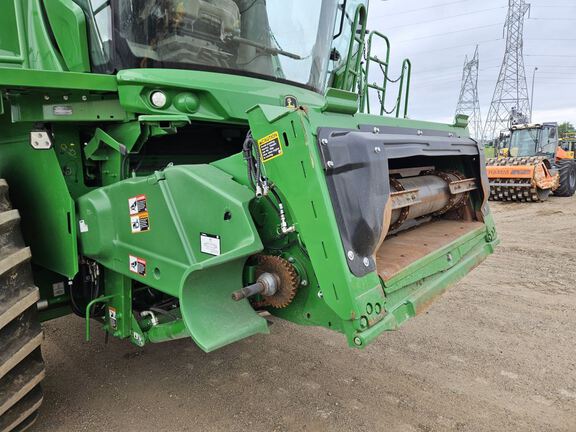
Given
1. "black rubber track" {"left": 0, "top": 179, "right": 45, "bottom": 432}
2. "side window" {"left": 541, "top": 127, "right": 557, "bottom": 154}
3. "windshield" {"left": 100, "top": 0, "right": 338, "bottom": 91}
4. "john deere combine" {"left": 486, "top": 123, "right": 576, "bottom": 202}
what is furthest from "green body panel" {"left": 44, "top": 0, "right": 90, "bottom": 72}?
"side window" {"left": 541, "top": 127, "right": 557, "bottom": 154}

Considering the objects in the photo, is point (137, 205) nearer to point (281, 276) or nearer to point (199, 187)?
point (199, 187)

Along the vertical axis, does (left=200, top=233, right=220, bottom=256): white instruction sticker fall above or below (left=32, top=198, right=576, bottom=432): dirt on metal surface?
above

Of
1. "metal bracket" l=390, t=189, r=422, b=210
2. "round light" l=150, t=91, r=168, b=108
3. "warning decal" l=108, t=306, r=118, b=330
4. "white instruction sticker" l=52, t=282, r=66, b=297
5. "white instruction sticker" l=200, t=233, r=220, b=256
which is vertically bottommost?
"warning decal" l=108, t=306, r=118, b=330

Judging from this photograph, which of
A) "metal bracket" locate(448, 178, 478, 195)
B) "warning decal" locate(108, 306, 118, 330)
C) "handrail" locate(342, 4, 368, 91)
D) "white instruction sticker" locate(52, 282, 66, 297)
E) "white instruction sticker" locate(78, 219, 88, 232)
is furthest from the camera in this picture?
"handrail" locate(342, 4, 368, 91)

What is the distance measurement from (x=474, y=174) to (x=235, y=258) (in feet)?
6.53

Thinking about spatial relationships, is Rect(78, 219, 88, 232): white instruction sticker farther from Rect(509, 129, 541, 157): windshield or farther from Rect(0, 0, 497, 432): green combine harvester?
Rect(509, 129, 541, 157): windshield

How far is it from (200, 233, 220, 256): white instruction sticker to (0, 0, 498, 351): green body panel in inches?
0.4

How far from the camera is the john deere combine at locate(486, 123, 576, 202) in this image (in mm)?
10742

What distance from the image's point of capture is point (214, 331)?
170 cm

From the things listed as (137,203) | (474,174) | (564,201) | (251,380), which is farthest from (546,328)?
(564,201)

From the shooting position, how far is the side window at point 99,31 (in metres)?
2.17

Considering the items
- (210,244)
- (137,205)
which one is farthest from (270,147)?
(137,205)

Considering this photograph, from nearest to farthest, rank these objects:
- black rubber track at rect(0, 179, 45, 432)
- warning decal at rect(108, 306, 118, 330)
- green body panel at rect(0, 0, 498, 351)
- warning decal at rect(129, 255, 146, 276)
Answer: green body panel at rect(0, 0, 498, 351), black rubber track at rect(0, 179, 45, 432), warning decal at rect(129, 255, 146, 276), warning decal at rect(108, 306, 118, 330)

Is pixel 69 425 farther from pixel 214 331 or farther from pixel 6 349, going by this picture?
pixel 214 331
